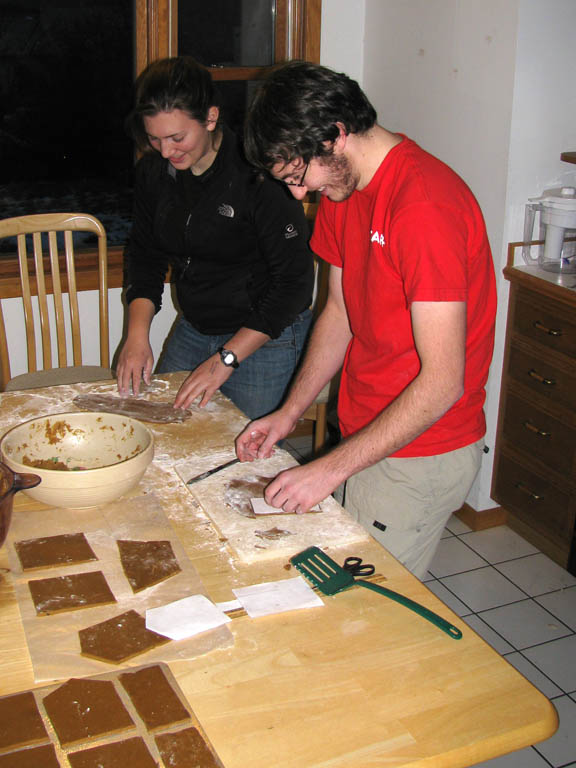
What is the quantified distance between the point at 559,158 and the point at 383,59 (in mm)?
914

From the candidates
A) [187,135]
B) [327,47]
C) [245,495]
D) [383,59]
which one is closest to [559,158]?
[383,59]

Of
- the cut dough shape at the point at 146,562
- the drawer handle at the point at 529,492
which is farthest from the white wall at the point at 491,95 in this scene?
the cut dough shape at the point at 146,562

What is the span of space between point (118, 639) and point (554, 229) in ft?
6.74

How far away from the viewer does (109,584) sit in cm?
120

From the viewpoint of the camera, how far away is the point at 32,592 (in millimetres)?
1169

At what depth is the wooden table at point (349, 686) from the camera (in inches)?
36.1

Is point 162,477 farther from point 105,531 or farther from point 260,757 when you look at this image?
point 260,757

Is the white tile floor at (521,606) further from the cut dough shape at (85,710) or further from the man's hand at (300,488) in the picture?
the cut dough shape at (85,710)

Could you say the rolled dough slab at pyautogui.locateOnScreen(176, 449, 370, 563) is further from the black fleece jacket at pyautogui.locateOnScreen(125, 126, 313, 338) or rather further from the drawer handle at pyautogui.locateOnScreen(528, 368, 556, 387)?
the drawer handle at pyautogui.locateOnScreen(528, 368, 556, 387)

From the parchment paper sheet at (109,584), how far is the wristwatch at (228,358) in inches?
22.8

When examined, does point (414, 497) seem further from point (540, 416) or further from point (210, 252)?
point (540, 416)

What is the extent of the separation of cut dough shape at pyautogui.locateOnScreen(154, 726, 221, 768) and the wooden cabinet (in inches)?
76.4

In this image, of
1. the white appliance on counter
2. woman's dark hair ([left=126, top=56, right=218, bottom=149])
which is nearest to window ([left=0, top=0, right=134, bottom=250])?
woman's dark hair ([left=126, top=56, right=218, bottom=149])

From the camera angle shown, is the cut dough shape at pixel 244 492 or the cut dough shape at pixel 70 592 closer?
the cut dough shape at pixel 70 592
